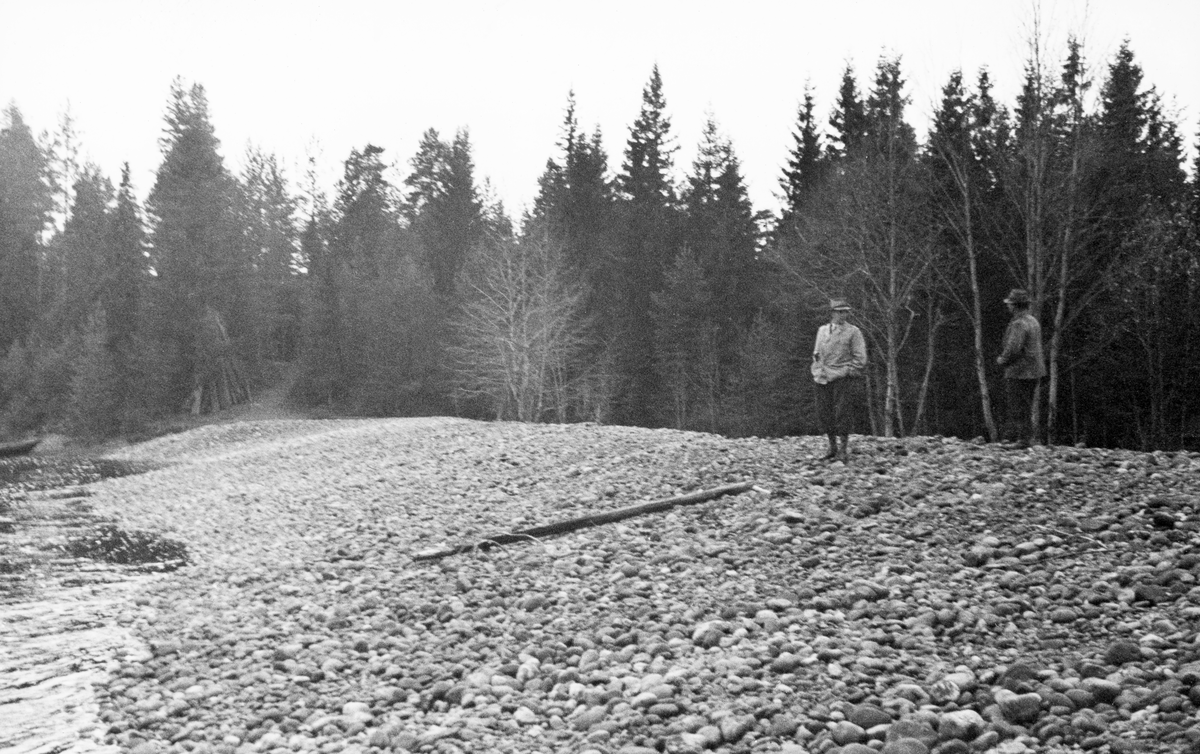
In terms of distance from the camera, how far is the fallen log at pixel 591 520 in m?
10.3

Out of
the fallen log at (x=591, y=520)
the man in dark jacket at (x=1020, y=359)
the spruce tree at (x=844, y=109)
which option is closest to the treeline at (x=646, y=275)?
the spruce tree at (x=844, y=109)

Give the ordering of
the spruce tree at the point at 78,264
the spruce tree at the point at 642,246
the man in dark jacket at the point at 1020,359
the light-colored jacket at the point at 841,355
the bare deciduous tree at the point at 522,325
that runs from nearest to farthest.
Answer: the light-colored jacket at the point at 841,355 < the man in dark jacket at the point at 1020,359 < the bare deciduous tree at the point at 522,325 < the spruce tree at the point at 642,246 < the spruce tree at the point at 78,264

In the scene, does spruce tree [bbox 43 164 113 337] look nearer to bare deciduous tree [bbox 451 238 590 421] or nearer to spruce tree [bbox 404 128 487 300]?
spruce tree [bbox 404 128 487 300]

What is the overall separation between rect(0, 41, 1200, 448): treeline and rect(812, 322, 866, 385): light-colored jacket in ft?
36.9

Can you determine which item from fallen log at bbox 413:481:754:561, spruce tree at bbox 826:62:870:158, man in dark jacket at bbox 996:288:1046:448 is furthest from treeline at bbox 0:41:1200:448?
fallen log at bbox 413:481:754:561

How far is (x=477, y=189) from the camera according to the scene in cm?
6044

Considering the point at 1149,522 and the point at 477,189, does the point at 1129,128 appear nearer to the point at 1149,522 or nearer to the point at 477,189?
the point at 1149,522

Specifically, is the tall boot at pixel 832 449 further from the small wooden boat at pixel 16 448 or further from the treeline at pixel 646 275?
the small wooden boat at pixel 16 448

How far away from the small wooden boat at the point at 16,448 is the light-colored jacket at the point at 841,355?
43882 millimetres

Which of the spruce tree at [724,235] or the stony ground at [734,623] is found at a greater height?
the spruce tree at [724,235]

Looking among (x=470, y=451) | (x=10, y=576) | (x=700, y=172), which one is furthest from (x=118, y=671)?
(x=700, y=172)

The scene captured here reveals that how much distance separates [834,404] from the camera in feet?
Result: 38.6

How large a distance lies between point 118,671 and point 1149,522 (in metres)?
9.56

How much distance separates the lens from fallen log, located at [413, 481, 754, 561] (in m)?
10.3
